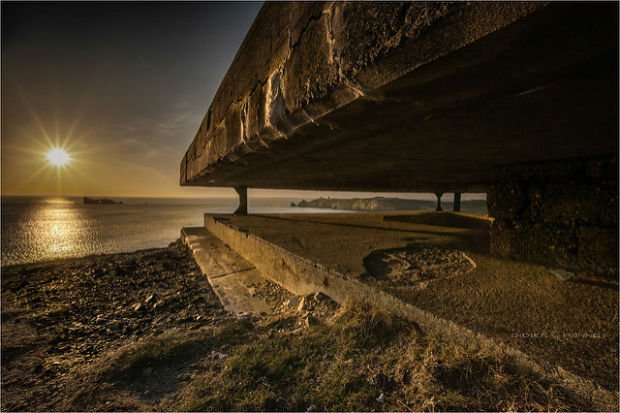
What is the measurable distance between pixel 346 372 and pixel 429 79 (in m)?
1.60

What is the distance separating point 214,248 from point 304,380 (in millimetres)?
5605

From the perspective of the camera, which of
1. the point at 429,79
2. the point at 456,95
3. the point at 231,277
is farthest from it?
the point at 231,277

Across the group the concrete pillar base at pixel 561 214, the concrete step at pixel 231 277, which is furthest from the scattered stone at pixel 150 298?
the concrete pillar base at pixel 561 214

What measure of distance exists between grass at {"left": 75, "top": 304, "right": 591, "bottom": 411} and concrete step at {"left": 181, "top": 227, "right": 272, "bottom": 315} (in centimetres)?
86

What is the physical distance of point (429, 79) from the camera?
816mm

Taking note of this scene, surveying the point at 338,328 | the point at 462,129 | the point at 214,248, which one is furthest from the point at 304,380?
the point at 214,248

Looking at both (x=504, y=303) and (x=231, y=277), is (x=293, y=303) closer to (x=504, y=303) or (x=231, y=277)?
(x=231, y=277)

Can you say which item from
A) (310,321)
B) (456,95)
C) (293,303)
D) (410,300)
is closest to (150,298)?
(293,303)

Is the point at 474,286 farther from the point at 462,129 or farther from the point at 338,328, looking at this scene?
the point at 462,129

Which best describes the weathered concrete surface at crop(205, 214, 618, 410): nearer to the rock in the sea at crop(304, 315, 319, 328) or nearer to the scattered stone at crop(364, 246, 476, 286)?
the scattered stone at crop(364, 246, 476, 286)

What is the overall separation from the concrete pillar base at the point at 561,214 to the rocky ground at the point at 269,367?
5.36 ft

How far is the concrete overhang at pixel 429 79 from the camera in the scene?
A: 24.0 inches

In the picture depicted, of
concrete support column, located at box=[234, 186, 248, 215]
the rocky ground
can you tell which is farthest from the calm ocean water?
the rocky ground

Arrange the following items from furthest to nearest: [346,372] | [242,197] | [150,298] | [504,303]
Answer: [242,197]
[150,298]
[504,303]
[346,372]
